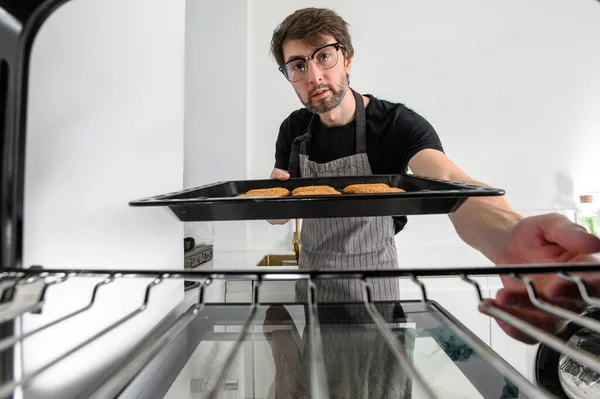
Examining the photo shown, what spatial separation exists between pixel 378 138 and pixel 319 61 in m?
0.33

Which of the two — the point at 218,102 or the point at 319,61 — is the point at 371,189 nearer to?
the point at 319,61

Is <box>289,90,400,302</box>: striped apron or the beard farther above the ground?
the beard

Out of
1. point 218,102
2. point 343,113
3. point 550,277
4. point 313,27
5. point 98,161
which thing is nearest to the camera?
point 550,277

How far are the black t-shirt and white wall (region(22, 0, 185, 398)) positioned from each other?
758 mm

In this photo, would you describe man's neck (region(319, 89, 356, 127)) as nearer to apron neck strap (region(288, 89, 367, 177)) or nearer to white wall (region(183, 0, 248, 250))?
apron neck strap (region(288, 89, 367, 177))

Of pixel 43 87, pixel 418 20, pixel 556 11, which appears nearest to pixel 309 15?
pixel 43 87

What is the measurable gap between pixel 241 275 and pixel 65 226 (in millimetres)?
290

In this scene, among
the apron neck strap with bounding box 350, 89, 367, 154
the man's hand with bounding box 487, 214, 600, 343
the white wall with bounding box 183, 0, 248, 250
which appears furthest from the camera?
the white wall with bounding box 183, 0, 248, 250

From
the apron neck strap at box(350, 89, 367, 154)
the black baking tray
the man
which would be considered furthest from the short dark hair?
the black baking tray

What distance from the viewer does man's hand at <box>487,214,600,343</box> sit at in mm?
324

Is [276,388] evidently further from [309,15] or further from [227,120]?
[227,120]

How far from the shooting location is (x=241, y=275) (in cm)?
23

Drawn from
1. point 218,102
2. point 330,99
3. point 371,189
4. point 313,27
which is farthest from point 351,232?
point 218,102

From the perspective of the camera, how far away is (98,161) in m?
0.48
